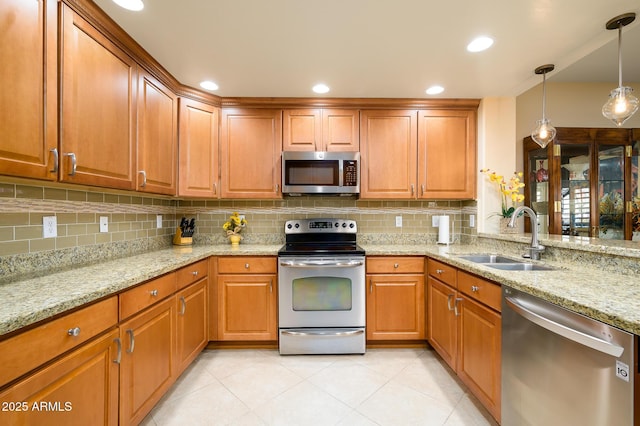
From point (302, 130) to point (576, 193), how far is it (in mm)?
3154

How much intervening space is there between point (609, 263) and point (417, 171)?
1.50 metres

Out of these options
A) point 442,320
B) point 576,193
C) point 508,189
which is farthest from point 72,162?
point 576,193

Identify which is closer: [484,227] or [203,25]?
[203,25]

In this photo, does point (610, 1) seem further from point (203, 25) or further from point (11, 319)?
point (11, 319)

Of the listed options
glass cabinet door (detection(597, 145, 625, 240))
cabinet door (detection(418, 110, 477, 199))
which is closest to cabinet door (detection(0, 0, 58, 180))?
cabinet door (detection(418, 110, 477, 199))

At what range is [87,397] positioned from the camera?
3.52ft

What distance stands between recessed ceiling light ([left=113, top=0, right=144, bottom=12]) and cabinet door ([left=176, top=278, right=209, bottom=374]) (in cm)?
167

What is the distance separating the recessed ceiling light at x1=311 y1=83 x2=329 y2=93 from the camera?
7.64ft

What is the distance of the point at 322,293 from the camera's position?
230cm

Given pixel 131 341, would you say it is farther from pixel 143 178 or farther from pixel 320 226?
pixel 320 226

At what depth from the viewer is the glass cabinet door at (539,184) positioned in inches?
122

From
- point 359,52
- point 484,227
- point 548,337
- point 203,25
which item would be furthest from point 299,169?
point 548,337

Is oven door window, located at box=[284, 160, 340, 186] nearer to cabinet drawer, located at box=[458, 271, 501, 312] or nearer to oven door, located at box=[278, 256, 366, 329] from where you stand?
oven door, located at box=[278, 256, 366, 329]

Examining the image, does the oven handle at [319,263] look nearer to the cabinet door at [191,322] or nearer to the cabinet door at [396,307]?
the cabinet door at [396,307]
